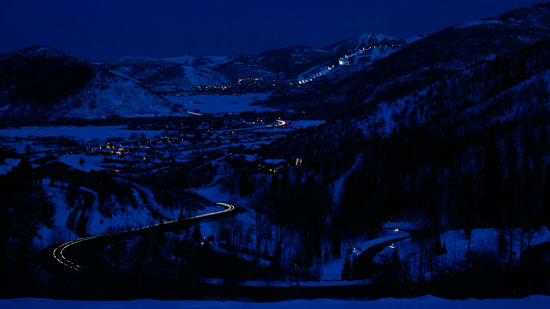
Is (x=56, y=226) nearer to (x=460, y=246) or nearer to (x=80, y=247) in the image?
(x=80, y=247)

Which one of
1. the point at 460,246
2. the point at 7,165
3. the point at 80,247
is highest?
the point at 7,165

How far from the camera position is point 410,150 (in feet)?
427

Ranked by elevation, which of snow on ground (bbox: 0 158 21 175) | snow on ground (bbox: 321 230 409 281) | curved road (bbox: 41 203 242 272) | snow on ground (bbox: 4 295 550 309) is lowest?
snow on ground (bbox: 321 230 409 281)

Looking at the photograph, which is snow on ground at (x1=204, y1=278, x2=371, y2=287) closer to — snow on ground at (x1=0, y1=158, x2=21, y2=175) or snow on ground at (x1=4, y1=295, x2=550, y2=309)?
snow on ground at (x1=4, y1=295, x2=550, y2=309)

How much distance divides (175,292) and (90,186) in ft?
166

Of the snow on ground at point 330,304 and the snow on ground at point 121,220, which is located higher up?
the snow on ground at point 330,304

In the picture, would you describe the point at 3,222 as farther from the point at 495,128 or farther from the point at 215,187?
the point at 495,128

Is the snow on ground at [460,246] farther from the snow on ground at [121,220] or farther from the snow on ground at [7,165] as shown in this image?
the snow on ground at [7,165]

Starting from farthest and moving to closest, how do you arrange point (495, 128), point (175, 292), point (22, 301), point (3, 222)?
1. point (495, 128)
2. point (3, 222)
3. point (175, 292)
4. point (22, 301)

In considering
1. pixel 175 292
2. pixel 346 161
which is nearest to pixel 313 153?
pixel 346 161

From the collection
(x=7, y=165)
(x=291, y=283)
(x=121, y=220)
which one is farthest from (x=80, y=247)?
(x=7, y=165)

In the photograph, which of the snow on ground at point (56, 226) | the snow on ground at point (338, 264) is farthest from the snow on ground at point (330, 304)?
the snow on ground at point (56, 226)

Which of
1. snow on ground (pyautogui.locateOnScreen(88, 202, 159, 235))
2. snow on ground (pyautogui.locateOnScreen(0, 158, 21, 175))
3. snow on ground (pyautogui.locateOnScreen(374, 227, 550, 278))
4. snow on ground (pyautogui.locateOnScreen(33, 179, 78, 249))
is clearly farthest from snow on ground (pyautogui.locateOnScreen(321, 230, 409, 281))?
snow on ground (pyautogui.locateOnScreen(0, 158, 21, 175))

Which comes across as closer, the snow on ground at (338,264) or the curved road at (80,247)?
the curved road at (80,247)
